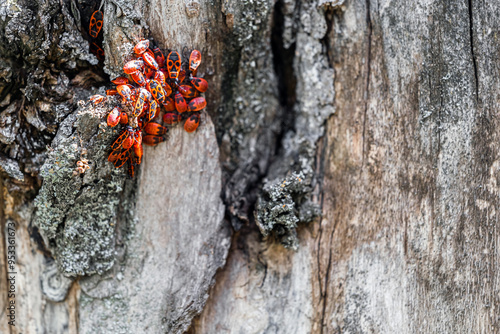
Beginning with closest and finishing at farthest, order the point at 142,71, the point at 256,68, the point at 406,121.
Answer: the point at 142,71 → the point at 406,121 → the point at 256,68

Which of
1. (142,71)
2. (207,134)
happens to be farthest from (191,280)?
(142,71)

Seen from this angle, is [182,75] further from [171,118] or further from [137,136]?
[137,136]

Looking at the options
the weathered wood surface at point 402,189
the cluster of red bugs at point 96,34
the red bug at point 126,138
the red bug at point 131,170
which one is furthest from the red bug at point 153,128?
the weathered wood surface at point 402,189

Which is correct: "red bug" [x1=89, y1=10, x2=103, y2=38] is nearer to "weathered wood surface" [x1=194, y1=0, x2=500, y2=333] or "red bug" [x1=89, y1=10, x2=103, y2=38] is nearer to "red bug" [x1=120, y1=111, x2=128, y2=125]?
"red bug" [x1=120, y1=111, x2=128, y2=125]

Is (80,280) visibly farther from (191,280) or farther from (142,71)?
(142,71)

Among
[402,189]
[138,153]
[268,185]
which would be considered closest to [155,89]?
[138,153]

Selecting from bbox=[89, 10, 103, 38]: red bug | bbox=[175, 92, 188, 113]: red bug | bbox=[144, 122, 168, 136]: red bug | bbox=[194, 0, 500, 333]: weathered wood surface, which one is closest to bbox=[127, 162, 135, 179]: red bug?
bbox=[144, 122, 168, 136]: red bug
